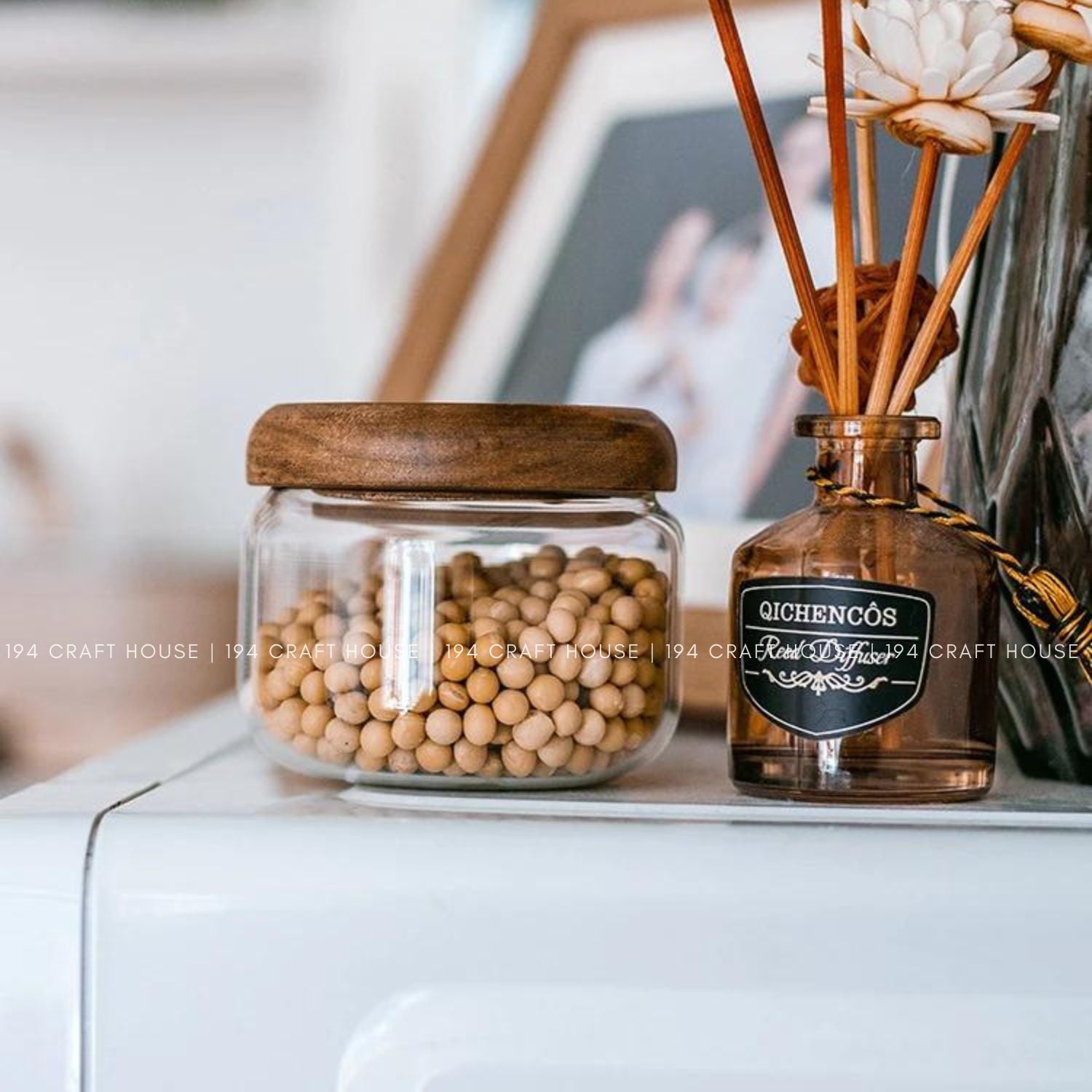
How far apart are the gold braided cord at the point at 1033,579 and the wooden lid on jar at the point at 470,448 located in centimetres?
6

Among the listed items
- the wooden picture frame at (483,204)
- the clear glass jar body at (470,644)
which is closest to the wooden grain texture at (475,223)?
the wooden picture frame at (483,204)

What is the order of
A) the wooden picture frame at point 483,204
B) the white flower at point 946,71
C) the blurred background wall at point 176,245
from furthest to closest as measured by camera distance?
the blurred background wall at point 176,245 → the wooden picture frame at point 483,204 → the white flower at point 946,71

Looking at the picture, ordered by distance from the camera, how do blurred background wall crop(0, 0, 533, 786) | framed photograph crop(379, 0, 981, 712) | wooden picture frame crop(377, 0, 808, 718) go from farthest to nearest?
1. blurred background wall crop(0, 0, 533, 786)
2. wooden picture frame crop(377, 0, 808, 718)
3. framed photograph crop(379, 0, 981, 712)

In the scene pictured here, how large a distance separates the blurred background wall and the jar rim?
5.63 ft

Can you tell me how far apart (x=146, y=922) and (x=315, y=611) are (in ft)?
0.35

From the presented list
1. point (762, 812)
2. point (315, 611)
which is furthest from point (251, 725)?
point (762, 812)

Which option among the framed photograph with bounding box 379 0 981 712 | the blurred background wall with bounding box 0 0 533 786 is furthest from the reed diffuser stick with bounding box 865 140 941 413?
the blurred background wall with bounding box 0 0 533 786

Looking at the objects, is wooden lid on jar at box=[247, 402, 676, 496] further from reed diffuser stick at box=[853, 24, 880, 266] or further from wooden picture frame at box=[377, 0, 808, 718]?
wooden picture frame at box=[377, 0, 808, 718]

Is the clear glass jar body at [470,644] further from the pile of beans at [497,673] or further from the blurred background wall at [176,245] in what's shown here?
the blurred background wall at [176,245]

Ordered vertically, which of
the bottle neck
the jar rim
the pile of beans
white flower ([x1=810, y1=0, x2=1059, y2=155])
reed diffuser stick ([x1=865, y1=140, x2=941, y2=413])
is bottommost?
the pile of beans

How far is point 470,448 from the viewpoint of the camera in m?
0.44

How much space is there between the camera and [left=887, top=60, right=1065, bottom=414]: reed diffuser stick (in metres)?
0.43

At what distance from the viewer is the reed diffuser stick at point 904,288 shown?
44cm

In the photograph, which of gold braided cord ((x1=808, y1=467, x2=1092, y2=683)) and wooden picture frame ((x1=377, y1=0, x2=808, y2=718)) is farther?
wooden picture frame ((x1=377, y1=0, x2=808, y2=718))
